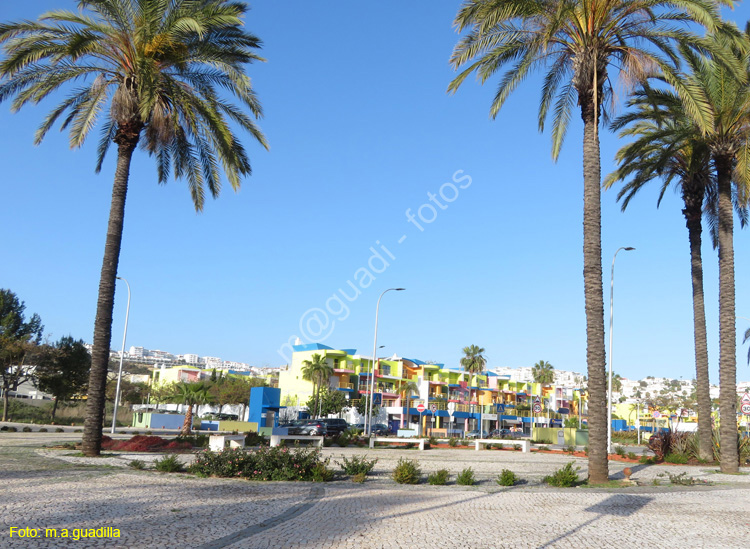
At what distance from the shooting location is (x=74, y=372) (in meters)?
56.1

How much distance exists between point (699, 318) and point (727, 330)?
2.90m

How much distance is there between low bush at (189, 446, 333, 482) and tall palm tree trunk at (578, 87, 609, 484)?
270 inches

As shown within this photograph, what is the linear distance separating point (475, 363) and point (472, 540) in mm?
87240

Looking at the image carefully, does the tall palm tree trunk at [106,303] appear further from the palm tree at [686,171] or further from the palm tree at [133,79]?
the palm tree at [686,171]

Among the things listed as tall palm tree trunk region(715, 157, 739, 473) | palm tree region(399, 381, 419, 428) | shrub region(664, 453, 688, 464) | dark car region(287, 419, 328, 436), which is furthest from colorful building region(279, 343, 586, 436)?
tall palm tree trunk region(715, 157, 739, 473)

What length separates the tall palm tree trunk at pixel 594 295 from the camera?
15.9m

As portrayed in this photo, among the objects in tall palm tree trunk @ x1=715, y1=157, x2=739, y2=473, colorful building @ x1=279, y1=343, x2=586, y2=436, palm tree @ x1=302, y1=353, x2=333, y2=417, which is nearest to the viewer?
tall palm tree trunk @ x1=715, y1=157, x2=739, y2=473

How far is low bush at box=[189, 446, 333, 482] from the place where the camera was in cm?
1499

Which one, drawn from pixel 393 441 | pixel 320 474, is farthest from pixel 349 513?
pixel 393 441

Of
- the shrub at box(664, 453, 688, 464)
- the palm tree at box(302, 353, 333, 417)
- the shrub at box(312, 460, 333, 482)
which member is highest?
the palm tree at box(302, 353, 333, 417)

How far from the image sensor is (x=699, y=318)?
2447 cm

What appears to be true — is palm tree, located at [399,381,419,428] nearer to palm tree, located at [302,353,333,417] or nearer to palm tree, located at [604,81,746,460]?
palm tree, located at [302,353,333,417]

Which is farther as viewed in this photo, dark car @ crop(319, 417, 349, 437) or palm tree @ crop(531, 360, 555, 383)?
palm tree @ crop(531, 360, 555, 383)

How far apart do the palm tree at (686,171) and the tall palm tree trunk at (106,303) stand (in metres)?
17.5
